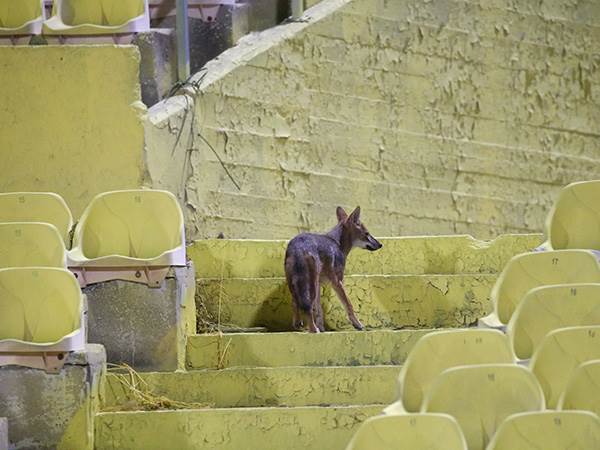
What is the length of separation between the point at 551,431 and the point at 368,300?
3.00m

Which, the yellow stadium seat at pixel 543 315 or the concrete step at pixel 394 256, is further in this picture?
the concrete step at pixel 394 256

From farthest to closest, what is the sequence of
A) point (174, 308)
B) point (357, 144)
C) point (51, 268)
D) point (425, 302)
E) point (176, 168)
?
1. point (357, 144)
2. point (176, 168)
3. point (425, 302)
4. point (174, 308)
5. point (51, 268)

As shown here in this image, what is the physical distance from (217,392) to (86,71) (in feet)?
7.02

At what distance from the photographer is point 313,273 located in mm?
8680

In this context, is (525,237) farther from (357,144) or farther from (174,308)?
(174,308)

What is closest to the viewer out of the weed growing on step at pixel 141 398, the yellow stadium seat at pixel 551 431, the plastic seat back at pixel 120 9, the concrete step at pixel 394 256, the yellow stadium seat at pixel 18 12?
the yellow stadium seat at pixel 551 431

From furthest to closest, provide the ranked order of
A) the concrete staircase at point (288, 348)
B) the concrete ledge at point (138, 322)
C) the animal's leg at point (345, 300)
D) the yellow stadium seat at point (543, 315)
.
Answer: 1. the animal's leg at point (345, 300)
2. the concrete ledge at point (138, 322)
3. the concrete staircase at point (288, 348)
4. the yellow stadium seat at point (543, 315)

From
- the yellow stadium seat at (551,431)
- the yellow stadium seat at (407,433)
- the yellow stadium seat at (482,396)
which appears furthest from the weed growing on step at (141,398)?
the yellow stadium seat at (551,431)

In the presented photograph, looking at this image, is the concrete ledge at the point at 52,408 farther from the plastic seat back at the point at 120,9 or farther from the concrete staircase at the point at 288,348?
the plastic seat back at the point at 120,9

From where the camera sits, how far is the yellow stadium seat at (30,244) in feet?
26.4

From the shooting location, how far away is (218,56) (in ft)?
33.7

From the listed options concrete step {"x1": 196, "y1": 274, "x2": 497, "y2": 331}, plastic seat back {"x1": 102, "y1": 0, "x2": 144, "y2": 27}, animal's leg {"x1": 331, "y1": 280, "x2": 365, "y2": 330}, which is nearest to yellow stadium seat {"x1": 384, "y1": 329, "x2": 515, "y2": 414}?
animal's leg {"x1": 331, "y1": 280, "x2": 365, "y2": 330}

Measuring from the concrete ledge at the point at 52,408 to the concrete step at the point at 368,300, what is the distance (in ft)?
5.16

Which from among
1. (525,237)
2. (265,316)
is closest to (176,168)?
(265,316)
